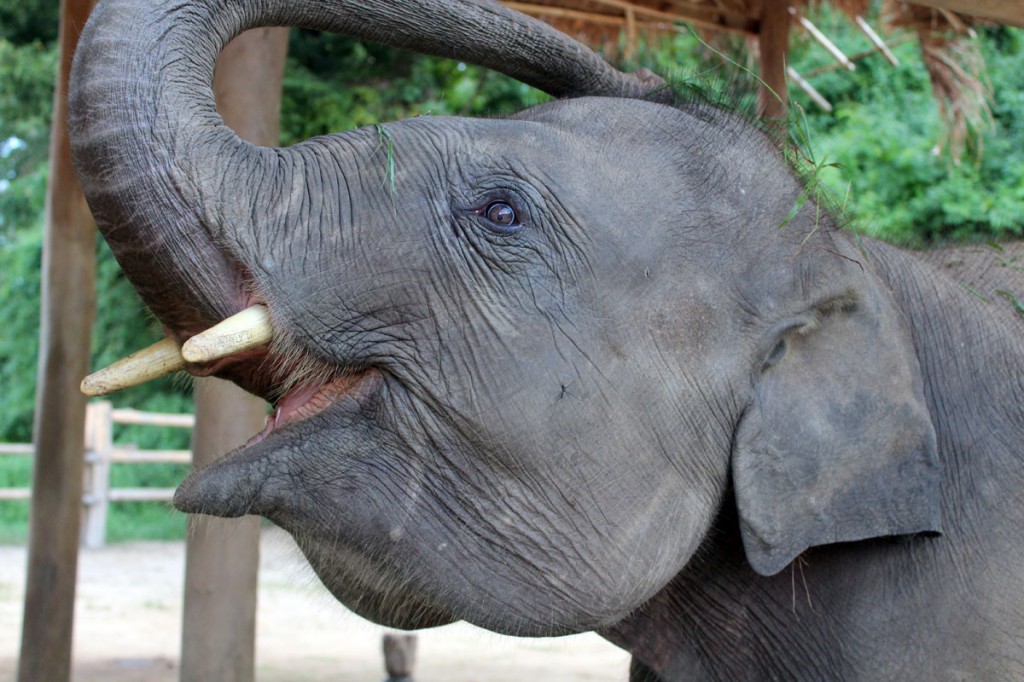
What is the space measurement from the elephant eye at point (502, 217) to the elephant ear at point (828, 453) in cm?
53

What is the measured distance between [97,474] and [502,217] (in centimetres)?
1344

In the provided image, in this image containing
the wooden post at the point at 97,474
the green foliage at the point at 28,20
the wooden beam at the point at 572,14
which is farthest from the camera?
the wooden post at the point at 97,474

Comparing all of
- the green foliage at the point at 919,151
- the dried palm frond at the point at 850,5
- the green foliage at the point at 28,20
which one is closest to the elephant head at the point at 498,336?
the dried palm frond at the point at 850,5

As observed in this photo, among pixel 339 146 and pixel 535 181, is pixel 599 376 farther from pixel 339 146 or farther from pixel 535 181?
pixel 339 146

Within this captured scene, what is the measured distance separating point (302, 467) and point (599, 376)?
0.52 meters

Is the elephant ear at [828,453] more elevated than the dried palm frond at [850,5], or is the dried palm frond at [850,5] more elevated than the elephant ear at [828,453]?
the dried palm frond at [850,5]

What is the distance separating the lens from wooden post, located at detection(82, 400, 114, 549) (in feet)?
46.3

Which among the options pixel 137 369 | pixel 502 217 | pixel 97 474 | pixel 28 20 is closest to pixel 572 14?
pixel 502 217

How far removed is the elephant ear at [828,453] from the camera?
81.9 inches

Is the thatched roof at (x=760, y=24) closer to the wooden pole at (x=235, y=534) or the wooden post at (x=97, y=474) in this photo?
the wooden pole at (x=235, y=534)

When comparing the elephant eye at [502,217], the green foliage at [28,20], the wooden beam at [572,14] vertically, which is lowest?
the elephant eye at [502,217]

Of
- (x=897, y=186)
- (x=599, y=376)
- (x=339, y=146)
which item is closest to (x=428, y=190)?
(x=339, y=146)

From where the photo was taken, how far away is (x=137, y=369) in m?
1.88

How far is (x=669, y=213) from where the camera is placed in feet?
7.01
